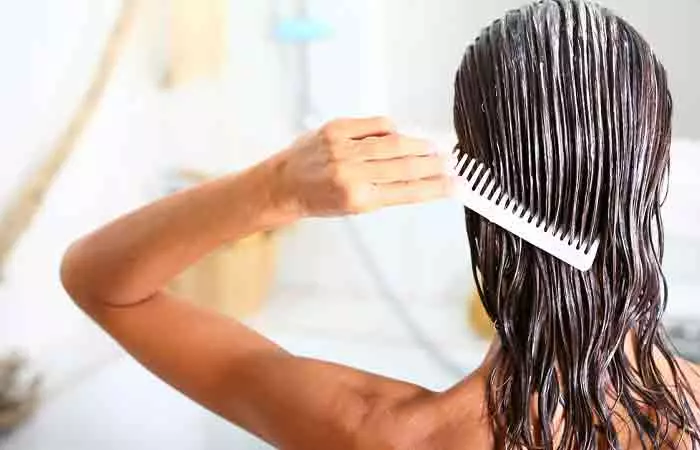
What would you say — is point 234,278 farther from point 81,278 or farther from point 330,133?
point 330,133

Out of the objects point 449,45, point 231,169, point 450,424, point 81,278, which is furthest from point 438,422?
point 231,169

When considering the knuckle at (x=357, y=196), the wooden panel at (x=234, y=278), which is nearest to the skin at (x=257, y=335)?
the knuckle at (x=357, y=196)

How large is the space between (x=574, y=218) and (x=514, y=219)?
0.04 meters

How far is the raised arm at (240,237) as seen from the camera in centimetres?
64

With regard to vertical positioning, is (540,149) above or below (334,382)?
above

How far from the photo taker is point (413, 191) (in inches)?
25.1

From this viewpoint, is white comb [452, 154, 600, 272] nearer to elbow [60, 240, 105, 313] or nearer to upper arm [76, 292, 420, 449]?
upper arm [76, 292, 420, 449]

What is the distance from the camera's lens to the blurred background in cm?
134

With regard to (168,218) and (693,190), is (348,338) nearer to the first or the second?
(693,190)

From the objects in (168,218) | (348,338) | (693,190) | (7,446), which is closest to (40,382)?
(7,446)

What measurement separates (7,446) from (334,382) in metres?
0.74

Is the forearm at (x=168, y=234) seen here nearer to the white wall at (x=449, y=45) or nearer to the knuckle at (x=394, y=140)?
the knuckle at (x=394, y=140)

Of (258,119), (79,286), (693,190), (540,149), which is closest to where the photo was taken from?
(540,149)

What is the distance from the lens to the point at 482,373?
724 millimetres
